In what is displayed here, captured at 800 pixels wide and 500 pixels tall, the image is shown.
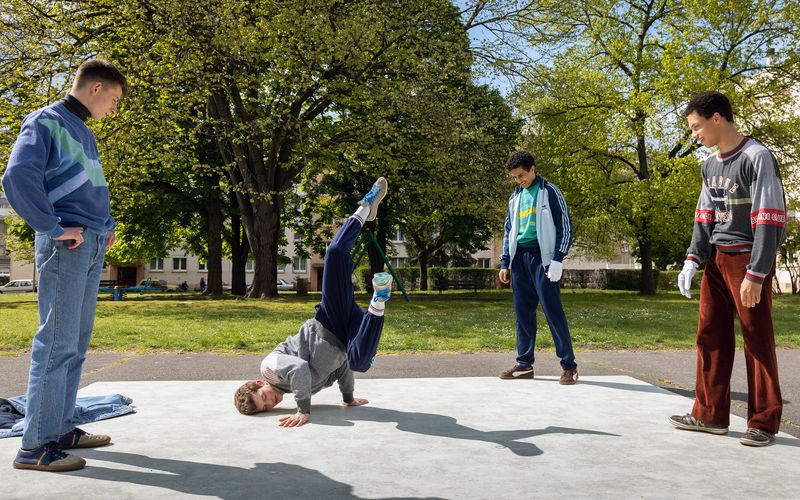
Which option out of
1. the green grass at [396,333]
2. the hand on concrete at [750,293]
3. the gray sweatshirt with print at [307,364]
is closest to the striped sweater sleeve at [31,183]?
the gray sweatshirt with print at [307,364]

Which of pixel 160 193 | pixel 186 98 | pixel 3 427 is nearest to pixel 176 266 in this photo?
pixel 160 193

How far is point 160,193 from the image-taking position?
91.2 ft

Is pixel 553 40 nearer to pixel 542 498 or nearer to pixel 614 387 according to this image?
pixel 614 387

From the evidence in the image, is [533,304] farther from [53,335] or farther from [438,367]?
[53,335]

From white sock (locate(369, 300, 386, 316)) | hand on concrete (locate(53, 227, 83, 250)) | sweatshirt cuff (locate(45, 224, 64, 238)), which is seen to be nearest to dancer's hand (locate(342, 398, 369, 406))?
white sock (locate(369, 300, 386, 316))

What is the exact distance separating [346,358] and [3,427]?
221 cm

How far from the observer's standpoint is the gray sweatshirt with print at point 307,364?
4.34 meters

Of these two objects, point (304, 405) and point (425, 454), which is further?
point (304, 405)

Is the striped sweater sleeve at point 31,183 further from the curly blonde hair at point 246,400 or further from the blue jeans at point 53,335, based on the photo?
the curly blonde hair at point 246,400

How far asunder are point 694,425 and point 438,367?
3.43m

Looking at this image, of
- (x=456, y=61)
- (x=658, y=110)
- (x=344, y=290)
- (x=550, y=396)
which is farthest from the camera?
(x=658, y=110)

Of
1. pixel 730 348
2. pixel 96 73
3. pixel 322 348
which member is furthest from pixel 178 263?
pixel 730 348

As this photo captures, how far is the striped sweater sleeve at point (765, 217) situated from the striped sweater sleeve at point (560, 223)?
7.34ft

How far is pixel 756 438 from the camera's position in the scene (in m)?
3.77
